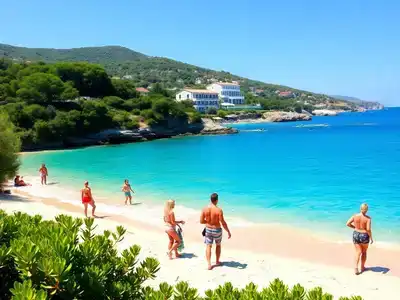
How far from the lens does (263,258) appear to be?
10.7 m

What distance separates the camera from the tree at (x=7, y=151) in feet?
59.6

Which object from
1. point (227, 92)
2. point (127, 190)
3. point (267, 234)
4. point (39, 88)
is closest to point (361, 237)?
point (267, 234)

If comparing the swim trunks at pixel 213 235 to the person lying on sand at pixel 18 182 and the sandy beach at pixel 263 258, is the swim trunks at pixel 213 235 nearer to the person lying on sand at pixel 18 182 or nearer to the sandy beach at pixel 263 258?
the sandy beach at pixel 263 258

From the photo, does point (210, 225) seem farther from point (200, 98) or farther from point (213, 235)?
point (200, 98)

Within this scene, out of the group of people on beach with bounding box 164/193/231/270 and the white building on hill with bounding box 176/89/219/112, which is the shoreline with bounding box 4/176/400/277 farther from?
the white building on hill with bounding box 176/89/219/112

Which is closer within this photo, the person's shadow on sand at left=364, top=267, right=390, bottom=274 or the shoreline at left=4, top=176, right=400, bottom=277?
the person's shadow on sand at left=364, top=267, right=390, bottom=274

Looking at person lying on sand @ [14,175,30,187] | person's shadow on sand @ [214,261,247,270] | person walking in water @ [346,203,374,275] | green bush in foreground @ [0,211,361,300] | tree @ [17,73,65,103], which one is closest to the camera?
green bush in foreground @ [0,211,361,300]

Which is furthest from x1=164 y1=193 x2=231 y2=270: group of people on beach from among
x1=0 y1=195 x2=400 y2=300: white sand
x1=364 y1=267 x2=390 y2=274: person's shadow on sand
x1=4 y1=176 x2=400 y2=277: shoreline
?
x1=364 y1=267 x2=390 y2=274: person's shadow on sand

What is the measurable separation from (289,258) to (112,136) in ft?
182

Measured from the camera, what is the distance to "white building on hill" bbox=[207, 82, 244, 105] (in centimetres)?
15362

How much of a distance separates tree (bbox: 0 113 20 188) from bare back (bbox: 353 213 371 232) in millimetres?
16441

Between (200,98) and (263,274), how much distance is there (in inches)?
4834

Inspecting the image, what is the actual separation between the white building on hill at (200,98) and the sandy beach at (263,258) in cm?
11138

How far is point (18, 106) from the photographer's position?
179 ft
